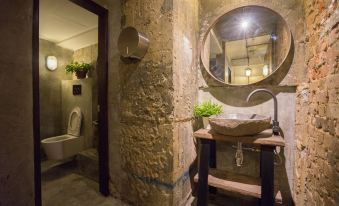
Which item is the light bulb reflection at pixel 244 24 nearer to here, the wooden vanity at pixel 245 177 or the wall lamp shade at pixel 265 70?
the wall lamp shade at pixel 265 70

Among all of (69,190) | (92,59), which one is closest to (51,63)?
(92,59)

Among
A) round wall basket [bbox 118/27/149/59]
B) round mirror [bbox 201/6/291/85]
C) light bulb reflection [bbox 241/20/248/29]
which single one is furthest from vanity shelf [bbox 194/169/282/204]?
light bulb reflection [bbox 241/20/248/29]

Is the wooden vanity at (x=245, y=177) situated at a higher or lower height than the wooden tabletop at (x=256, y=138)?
lower

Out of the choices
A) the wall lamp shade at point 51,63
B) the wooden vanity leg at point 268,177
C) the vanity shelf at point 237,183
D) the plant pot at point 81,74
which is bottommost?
the vanity shelf at point 237,183

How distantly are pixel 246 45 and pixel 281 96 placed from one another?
61cm

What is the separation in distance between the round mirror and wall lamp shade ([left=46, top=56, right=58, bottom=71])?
9.09 feet

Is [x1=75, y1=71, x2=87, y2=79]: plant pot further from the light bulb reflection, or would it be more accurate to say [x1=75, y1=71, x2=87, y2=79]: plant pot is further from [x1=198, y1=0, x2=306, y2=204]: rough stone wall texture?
the light bulb reflection

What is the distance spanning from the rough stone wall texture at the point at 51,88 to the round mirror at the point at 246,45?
284 cm

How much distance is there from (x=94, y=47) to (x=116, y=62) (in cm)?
161

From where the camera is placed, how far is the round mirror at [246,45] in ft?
5.05

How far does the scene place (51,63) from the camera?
2.97 meters

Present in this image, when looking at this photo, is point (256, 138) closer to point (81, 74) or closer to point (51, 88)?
point (81, 74)

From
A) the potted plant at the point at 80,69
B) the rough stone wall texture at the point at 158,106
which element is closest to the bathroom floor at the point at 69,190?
the rough stone wall texture at the point at 158,106

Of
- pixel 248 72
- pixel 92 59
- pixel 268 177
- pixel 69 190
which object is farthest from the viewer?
pixel 92 59
